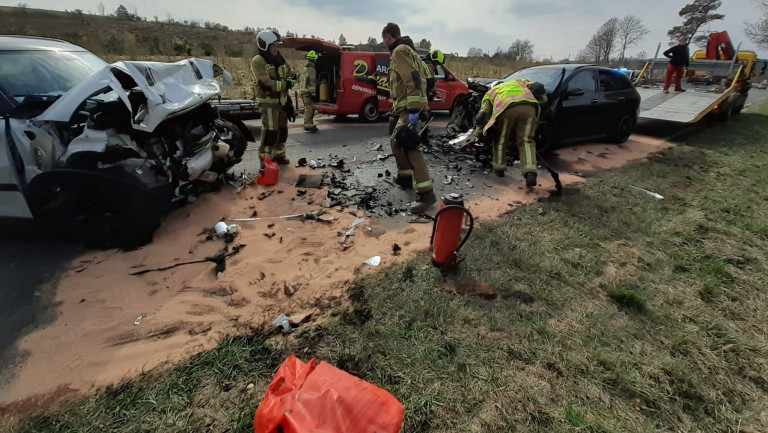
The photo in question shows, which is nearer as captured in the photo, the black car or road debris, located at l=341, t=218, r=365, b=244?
road debris, located at l=341, t=218, r=365, b=244

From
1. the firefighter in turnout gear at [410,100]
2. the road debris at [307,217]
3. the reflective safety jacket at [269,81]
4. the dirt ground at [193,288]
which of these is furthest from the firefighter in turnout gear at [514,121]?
the reflective safety jacket at [269,81]

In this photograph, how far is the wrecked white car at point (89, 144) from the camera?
3197mm

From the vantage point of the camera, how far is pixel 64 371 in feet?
7.29

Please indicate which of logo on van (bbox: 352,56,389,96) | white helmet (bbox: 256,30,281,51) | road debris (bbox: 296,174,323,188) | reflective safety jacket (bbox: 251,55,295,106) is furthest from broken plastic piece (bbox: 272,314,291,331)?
logo on van (bbox: 352,56,389,96)

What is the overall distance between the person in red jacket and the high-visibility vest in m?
8.03

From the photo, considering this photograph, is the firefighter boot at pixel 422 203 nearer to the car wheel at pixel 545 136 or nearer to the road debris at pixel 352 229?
the road debris at pixel 352 229

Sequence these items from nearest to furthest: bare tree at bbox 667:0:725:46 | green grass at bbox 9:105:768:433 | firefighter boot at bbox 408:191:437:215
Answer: green grass at bbox 9:105:768:433 → firefighter boot at bbox 408:191:437:215 → bare tree at bbox 667:0:725:46

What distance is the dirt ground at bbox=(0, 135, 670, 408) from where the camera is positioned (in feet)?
7.54

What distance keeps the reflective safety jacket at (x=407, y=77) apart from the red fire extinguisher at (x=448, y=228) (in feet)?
6.51

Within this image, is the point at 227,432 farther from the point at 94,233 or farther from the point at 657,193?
the point at 657,193

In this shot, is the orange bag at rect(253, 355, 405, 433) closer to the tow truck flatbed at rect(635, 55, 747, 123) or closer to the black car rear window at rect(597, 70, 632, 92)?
the black car rear window at rect(597, 70, 632, 92)

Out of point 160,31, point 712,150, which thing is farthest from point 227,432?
point 160,31

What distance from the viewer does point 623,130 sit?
8289 millimetres

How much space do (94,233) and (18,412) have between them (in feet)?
6.41
